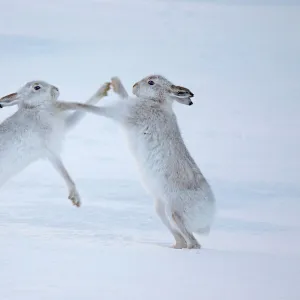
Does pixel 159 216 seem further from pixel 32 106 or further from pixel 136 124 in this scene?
pixel 32 106

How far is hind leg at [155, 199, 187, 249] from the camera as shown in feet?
33.1

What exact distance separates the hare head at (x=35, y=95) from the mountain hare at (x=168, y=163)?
0.84 meters

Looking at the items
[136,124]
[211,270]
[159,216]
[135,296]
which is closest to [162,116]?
[136,124]

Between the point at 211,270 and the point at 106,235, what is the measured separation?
193cm

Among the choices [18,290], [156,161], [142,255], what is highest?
[156,161]

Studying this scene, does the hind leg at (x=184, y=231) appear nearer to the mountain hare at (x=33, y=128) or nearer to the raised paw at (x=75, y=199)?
the raised paw at (x=75, y=199)

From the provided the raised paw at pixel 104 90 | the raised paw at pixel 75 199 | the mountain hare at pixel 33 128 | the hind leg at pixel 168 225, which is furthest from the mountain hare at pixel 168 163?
the raised paw at pixel 75 199

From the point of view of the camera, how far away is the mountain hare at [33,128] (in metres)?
10.4

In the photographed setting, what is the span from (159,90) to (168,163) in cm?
94

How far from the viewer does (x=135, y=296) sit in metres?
8.03

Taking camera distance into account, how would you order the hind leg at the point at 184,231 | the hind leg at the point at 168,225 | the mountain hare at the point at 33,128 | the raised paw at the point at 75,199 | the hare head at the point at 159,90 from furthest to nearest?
the mountain hare at the point at 33,128, the hare head at the point at 159,90, the hind leg at the point at 168,225, the raised paw at the point at 75,199, the hind leg at the point at 184,231

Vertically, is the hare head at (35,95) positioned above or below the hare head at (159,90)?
below

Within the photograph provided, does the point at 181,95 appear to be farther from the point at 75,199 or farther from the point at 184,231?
the point at 75,199

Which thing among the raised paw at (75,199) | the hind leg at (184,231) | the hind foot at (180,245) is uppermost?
the raised paw at (75,199)
